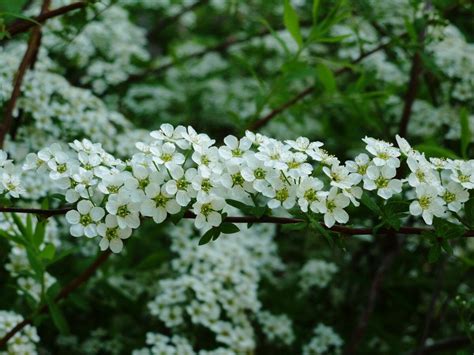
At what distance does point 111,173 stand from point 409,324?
6.61 feet

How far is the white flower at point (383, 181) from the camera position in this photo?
1.56 m

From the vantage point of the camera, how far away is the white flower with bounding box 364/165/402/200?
1.56 m

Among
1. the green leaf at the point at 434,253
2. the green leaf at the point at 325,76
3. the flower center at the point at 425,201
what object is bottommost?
the green leaf at the point at 434,253

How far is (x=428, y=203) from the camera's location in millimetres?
1542

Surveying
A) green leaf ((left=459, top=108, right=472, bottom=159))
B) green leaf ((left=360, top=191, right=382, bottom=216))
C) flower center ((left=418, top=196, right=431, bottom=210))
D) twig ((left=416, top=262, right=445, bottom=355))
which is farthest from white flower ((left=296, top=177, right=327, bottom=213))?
twig ((left=416, top=262, right=445, bottom=355))

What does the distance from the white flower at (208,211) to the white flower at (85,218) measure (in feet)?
0.70

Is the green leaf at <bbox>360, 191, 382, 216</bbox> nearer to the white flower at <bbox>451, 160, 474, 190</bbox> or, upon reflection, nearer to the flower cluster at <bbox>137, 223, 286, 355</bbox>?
the white flower at <bbox>451, 160, 474, 190</bbox>

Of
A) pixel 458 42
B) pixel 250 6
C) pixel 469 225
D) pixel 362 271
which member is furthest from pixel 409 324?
pixel 250 6

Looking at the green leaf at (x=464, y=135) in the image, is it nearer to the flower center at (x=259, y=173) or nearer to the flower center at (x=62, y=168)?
the flower center at (x=259, y=173)

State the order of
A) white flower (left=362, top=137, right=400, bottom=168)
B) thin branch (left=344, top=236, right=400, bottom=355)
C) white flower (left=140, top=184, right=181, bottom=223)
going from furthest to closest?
thin branch (left=344, top=236, right=400, bottom=355), white flower (left=362, top=137, right=400, bottom=168), white flower (left=140, top=184, right=181, bottom=223)

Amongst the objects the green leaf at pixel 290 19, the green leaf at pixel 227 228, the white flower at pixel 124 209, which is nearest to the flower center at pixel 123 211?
the white flower at pixel 124 209

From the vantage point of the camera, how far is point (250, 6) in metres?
4.24

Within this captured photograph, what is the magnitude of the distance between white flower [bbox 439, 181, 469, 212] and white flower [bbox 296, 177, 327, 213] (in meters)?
0.29

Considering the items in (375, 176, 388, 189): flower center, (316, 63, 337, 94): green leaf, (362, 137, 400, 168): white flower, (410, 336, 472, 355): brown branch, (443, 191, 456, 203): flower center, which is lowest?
(443, 191, 456, 203): flower center
